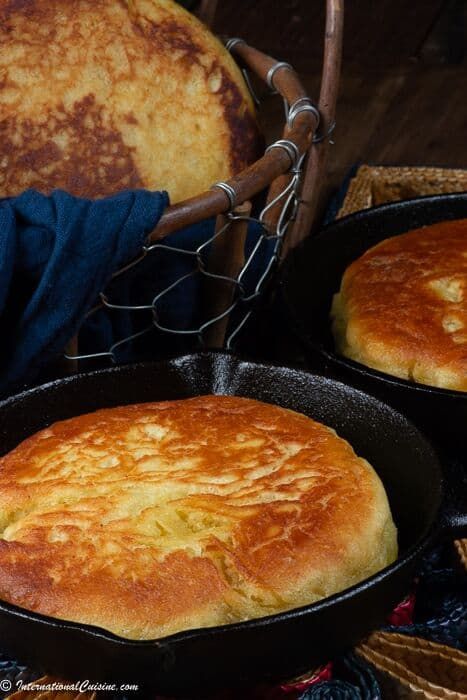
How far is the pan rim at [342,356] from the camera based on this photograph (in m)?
1.47

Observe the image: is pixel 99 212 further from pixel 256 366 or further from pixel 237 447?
pixel 237 447

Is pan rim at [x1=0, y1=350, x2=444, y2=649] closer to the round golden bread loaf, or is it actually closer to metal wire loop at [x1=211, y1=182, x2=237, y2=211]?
the round golden bread loaf

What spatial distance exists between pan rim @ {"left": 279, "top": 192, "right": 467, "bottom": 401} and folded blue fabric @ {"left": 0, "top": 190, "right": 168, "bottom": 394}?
29cm

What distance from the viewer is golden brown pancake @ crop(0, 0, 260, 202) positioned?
1.83 meters

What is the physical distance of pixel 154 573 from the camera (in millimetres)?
1138

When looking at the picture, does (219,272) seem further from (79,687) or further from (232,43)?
(79,687)


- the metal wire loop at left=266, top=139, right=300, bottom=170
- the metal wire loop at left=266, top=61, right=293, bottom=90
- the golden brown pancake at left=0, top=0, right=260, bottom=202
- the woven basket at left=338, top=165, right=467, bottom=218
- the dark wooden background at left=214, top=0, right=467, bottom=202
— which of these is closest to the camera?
the metal wire loop at left=266, top=139, right=300, bottom=170

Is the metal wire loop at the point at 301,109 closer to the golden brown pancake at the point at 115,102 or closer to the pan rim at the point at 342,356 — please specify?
the golden brown pancake at the point at 115,102

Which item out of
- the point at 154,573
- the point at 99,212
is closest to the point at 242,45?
the point at 99,212

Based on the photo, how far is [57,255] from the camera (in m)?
1.54

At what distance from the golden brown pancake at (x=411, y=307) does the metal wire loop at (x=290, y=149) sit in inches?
8.8

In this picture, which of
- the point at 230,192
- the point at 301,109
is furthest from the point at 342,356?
the point at 301,109

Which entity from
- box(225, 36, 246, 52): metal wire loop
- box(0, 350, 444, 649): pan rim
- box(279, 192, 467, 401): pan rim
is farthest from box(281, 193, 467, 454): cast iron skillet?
box(225, 36, 246, 52): metal wire loop

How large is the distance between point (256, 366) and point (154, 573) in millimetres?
469
